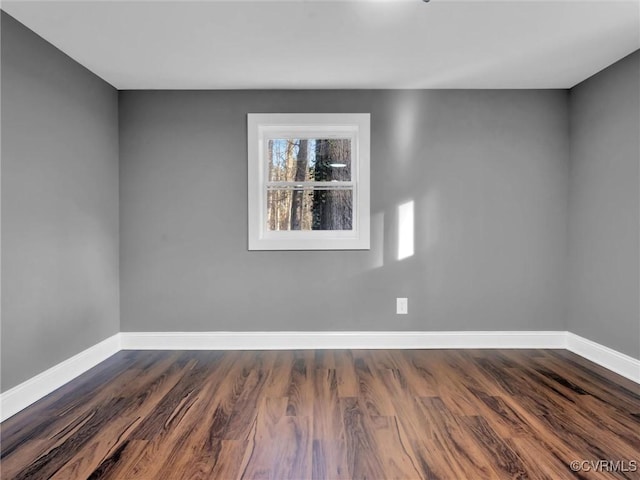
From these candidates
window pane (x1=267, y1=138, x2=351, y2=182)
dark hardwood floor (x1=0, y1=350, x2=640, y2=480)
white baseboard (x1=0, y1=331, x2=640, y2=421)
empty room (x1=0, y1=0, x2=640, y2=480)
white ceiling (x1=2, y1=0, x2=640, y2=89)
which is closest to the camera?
dark hardwood floor (x1=0, y1=350, x2=640, y2=480)

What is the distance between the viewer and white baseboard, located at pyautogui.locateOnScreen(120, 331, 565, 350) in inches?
133

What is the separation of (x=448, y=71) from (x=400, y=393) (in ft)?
8.04

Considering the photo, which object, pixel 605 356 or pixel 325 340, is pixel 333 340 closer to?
pixel 325 340

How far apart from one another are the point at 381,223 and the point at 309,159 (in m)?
0.90

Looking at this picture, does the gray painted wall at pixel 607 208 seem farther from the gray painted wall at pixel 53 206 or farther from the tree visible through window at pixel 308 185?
the gray painted wall at pixel 53 206

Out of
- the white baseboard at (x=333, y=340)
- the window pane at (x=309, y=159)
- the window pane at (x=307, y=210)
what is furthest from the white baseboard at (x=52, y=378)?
the window pane at (x=309, y=159)

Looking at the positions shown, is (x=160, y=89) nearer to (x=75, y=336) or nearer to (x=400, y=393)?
(x=75, y=336)

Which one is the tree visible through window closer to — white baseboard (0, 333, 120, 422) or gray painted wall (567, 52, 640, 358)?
white baseboard (0, 333, 120, 422)

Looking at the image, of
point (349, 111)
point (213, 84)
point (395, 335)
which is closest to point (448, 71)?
point (349, 111)

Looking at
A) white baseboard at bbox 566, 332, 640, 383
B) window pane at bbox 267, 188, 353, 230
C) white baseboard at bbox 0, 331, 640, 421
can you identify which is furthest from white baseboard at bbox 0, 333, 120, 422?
white baseboard at bbox 566, 332, 640, 383

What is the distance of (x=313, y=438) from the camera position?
1.93 meters

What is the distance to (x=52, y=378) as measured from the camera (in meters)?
2.51

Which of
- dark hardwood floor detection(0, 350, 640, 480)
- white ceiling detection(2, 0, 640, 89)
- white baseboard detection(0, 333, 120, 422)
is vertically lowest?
dark hardwood floor detection(0, 350, 640, 480)

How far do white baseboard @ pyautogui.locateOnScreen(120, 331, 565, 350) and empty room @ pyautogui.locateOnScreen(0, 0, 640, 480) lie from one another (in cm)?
2
